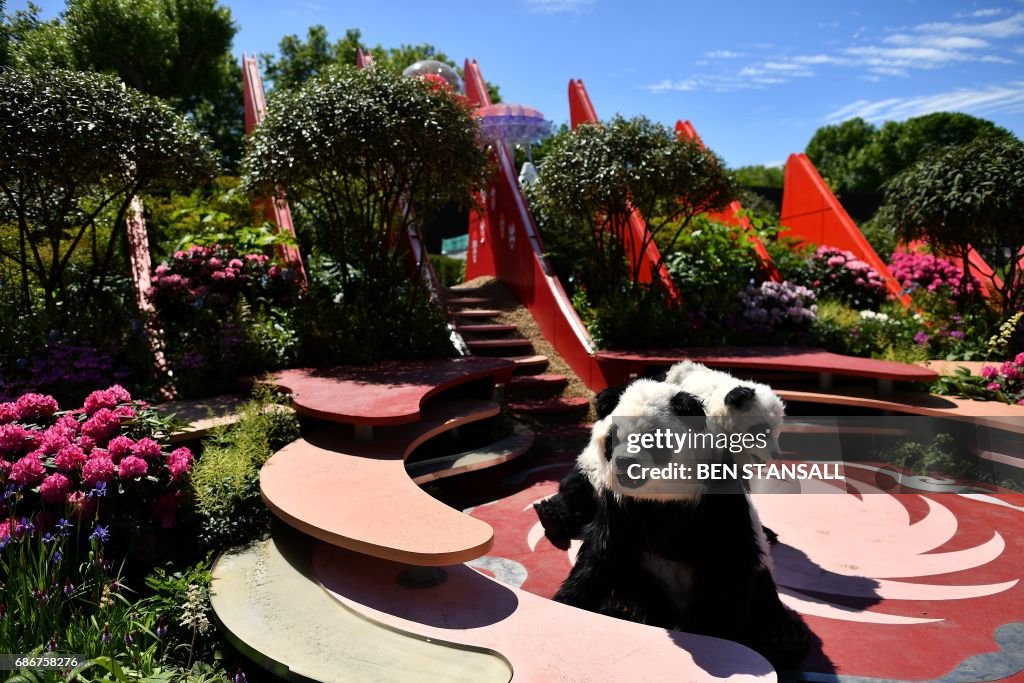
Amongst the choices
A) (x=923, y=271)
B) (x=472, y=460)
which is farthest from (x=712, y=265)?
(x=472, y=460)

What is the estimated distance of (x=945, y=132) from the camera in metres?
47.8

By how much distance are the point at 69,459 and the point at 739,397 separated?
127 inches

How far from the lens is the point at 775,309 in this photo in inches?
318

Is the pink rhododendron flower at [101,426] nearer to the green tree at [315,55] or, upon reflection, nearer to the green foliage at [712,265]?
the green foliage at [712,265]

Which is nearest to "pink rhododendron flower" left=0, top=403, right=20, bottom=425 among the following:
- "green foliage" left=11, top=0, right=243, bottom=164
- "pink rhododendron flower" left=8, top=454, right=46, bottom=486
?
"pink rhododendron flower" left=8, top=454, right=46, bottom=486

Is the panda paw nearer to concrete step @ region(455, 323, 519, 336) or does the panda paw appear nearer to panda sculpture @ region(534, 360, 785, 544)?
panda sculpture @ region(534, 360, 785, 544)

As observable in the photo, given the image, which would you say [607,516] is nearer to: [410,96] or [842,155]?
[410,96]

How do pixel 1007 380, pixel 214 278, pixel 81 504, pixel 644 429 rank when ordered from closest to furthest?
pixel 644 429
pixel 81 504
pixel 1007 380
pixel 214 278

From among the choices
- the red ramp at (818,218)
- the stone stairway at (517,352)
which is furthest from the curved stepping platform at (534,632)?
the red ramp at (818,218)

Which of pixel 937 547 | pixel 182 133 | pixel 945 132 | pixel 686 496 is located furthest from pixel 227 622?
pixel 945 132

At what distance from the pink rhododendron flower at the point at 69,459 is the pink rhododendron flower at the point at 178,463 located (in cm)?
41

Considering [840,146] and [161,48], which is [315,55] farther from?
[840,146]

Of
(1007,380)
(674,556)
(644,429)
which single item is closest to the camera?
(644,429)

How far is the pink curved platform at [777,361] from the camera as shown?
6.15 meters
